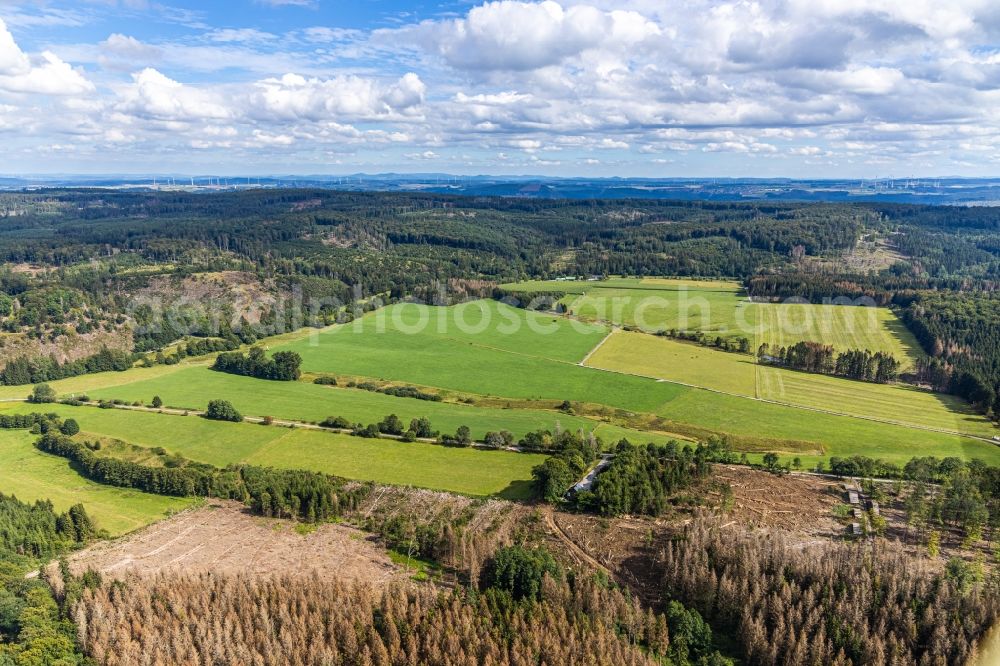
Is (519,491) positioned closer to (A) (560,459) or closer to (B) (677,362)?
(A) (560,459)

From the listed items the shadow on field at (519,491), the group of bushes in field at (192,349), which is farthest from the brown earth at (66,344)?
the shadow on field at (519,491)

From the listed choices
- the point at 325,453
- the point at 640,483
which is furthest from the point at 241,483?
the point at 640,483

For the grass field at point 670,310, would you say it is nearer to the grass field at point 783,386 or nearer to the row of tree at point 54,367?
the grass field at point 783,386

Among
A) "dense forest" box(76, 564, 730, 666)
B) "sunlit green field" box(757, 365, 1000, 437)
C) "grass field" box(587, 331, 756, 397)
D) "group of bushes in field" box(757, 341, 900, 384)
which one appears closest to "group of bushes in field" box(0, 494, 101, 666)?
"dense forest" box(76, 564, 730, 666)

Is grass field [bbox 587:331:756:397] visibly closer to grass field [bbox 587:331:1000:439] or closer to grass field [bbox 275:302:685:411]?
grass field [bbox 587:331:1000:439]

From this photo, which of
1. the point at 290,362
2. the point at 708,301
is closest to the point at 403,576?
the point at 290,362

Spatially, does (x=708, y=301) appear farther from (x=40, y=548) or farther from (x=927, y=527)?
(x=40, y=548)

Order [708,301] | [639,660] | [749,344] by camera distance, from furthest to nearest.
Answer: [708,301] → [749,344] → [639,660]
